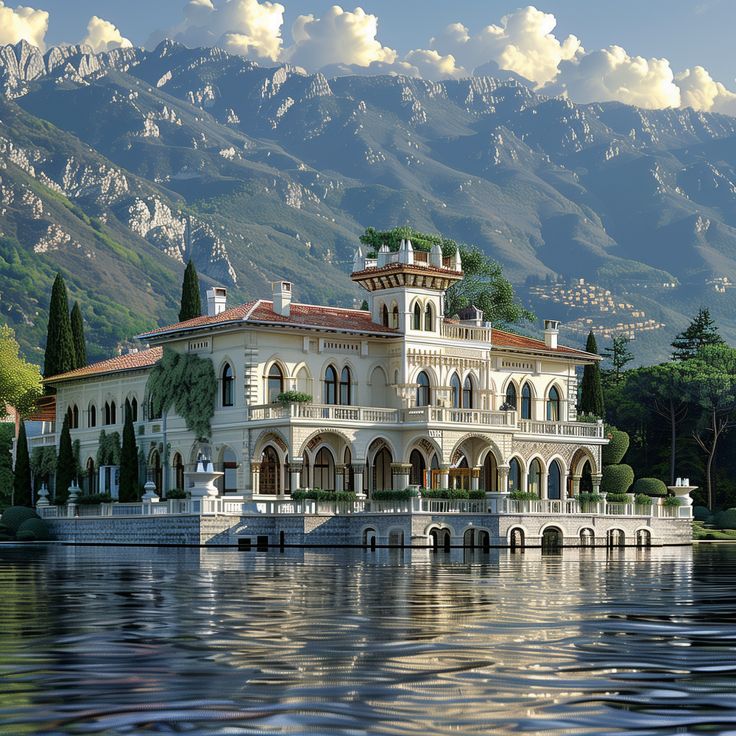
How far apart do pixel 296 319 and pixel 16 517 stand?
1605 cm

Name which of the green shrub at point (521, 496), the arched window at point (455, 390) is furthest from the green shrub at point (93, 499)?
the green shrub at point (521, 496)

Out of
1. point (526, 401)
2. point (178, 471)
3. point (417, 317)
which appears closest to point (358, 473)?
point (417, 317)

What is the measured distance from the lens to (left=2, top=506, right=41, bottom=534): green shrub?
73.1 metres

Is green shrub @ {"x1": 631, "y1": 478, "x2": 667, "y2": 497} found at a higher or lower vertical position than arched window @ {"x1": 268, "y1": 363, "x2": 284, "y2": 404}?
lower

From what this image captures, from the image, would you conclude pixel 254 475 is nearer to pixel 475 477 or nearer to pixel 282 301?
pixel 282 301

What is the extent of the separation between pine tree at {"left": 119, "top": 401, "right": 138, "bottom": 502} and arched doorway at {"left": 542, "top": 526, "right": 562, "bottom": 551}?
59.5ft

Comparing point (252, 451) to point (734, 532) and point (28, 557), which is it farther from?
point (734, 532)

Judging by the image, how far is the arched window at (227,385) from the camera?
69.4m

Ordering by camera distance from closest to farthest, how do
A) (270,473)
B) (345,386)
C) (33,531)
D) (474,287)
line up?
1. (270,473)
2. (33,531)
3. (345,386)
4. (474,287)

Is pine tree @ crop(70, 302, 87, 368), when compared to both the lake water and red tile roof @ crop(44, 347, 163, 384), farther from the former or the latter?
the lake water

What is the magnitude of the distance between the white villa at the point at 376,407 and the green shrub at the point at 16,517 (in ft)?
16.0

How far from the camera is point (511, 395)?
78.0m

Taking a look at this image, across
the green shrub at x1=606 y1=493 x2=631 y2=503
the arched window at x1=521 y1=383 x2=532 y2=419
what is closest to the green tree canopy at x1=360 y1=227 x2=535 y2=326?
the arched window at x1=521 y1=383 x2=532 y2=419

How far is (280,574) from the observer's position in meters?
37.8
